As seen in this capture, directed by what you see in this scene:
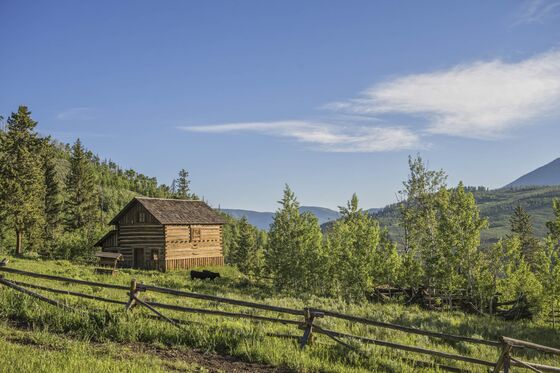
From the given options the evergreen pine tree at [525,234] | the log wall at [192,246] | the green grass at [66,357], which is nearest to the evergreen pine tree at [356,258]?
the log wall at [192,246]

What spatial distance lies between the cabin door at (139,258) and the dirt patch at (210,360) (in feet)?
118

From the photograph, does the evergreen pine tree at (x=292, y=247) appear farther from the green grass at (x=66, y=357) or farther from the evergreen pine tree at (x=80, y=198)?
the evergreen pine tree at (x=80, y=198)

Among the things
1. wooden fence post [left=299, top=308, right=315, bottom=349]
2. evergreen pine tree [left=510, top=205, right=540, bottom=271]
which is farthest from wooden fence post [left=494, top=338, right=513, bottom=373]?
evergreen pine tree [left=510, top=205, right=540, bottom=271]

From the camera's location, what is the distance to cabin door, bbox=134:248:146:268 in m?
44.9

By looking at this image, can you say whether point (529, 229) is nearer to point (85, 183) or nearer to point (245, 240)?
point (245, 240)

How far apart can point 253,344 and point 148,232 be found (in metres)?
36.3

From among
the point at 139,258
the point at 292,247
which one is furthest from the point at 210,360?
the point at 139,258

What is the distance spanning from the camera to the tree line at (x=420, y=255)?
2745cm

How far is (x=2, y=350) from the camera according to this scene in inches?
351

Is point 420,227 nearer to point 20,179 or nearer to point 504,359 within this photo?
point 504,359

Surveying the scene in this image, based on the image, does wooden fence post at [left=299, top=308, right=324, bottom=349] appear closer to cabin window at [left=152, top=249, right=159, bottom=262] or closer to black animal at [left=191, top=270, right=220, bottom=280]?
black animal at [left=191, top=270, right=220, bottom=280]

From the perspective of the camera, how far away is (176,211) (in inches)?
1863

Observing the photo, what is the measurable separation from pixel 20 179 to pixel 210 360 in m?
45.5

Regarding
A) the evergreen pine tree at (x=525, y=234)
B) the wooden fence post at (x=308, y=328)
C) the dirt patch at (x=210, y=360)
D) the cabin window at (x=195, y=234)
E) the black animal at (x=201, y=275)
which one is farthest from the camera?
the evergreen pine tree at (x=525, y=234)
